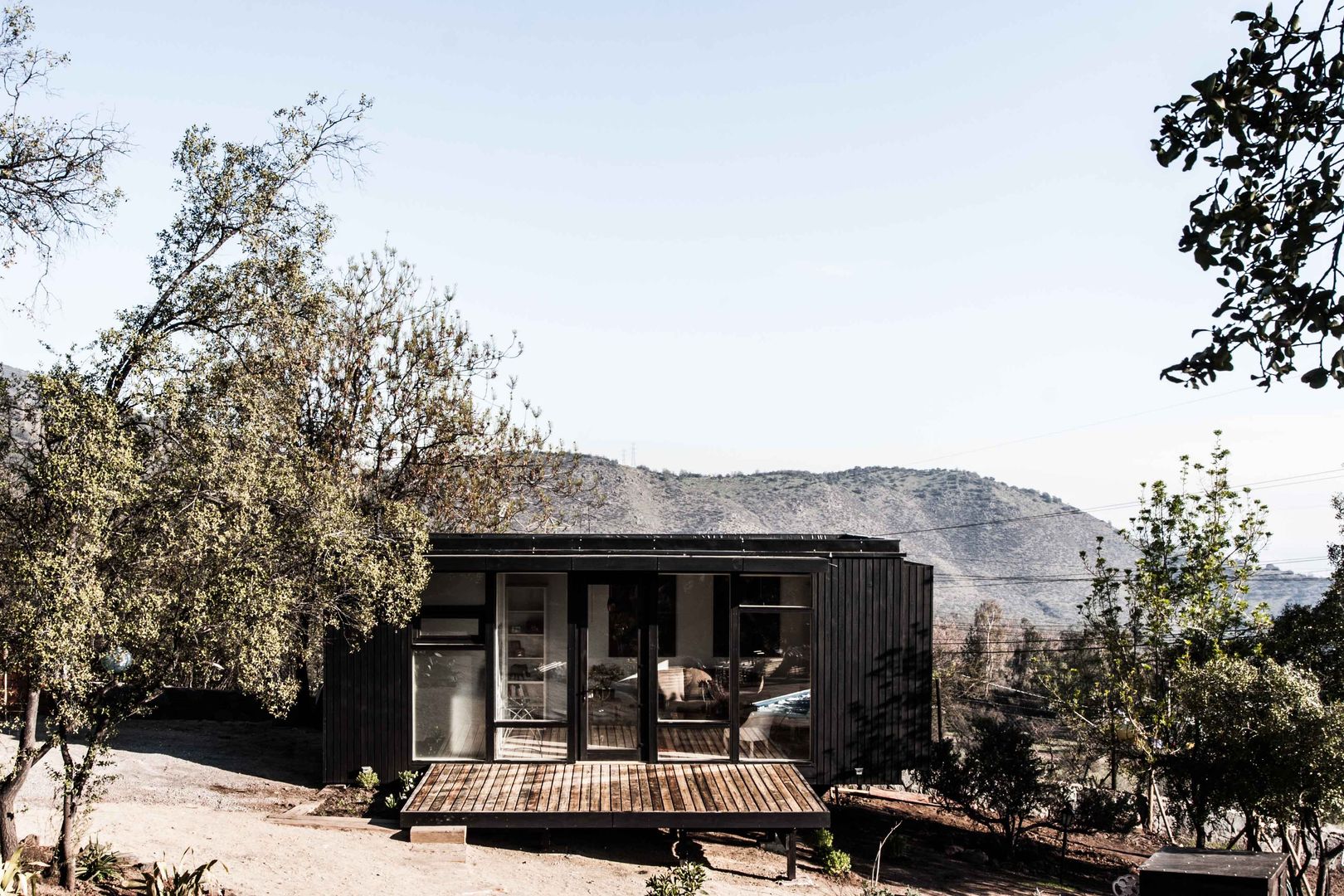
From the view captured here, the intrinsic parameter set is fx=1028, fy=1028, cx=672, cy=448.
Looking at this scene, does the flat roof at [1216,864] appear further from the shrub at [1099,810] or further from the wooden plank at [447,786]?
the wooden plank at [447,786]

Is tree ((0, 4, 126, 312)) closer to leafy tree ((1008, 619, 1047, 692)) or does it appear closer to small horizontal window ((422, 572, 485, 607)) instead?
small horizontal window ((422, 572, 485, 607))

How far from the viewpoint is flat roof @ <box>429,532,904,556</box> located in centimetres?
1136

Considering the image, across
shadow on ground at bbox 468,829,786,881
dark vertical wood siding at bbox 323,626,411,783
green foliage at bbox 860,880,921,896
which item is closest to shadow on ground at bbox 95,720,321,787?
dark vertical wood siding at bbox 323,626,411,783

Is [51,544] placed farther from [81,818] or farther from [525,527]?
[525,527]

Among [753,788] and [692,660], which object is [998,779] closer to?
[753,788]

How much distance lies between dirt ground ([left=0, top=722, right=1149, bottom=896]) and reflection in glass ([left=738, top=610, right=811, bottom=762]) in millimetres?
1060

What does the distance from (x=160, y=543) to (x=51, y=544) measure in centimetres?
59

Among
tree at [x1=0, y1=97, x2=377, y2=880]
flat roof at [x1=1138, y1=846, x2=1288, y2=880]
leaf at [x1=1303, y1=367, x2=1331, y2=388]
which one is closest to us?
leaf at [x1=1303, y1=367, x2=1331, y2=388]

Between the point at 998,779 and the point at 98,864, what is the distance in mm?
8594

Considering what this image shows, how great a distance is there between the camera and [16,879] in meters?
6.41

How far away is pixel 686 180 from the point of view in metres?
23.1

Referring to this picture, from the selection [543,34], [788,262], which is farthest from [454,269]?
[788,262]

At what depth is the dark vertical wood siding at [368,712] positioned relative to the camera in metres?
11.0

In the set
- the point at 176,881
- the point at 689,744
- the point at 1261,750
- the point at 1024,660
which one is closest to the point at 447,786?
the point at 689,744
